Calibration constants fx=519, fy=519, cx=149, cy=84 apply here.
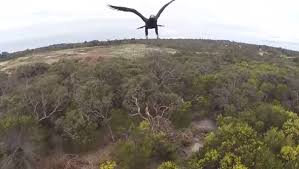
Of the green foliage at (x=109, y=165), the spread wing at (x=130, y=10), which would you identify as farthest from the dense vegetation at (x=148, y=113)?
the spread wing at (x=130, y=10)

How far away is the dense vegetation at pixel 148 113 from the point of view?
30969mm

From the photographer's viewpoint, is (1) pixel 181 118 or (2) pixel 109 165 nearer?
(2) pixel 109 165

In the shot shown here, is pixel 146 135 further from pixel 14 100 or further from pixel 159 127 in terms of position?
pixel 14 100

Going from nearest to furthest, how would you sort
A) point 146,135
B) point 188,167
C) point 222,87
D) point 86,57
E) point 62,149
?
point 188,167 < point 146,135 < point 62,149 < point 222,87 < point 86,57

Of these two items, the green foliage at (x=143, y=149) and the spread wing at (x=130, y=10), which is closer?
the spread wing at (x=130, y=10)

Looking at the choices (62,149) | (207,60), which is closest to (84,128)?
(62,149)

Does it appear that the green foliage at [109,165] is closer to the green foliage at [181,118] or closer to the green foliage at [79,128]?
the green foliage at [79,128]

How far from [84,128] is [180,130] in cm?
665

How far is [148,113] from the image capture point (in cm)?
3556

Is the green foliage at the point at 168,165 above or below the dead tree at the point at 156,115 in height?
below

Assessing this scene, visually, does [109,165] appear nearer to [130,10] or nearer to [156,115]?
[156,115]

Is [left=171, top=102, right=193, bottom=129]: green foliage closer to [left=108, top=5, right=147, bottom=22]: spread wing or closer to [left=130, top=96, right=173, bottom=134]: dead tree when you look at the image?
[left=130, top=96, right=173, bottom=134]: dead tree

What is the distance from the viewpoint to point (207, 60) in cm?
5312

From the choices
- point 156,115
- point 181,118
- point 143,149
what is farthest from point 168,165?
point 181,118
